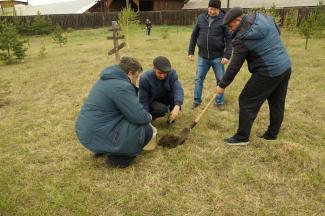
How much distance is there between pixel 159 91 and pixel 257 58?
1.62 meters

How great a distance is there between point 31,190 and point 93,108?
3.83ft

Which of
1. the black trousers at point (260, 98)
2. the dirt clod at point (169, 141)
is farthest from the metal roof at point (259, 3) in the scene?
the dirt clod at point (169, 141)

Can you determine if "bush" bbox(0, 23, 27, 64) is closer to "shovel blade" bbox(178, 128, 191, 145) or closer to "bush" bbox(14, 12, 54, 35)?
"shovel blade" bbox(178, 128, 191, 145)

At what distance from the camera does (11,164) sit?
4.22m

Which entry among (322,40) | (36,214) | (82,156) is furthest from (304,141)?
(322,40)

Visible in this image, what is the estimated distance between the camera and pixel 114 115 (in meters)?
3.62

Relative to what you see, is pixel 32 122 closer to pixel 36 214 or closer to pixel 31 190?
pixel 31 190

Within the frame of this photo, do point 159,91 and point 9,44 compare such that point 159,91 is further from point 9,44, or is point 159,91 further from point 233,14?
point 9,44

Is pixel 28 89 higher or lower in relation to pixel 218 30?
lower

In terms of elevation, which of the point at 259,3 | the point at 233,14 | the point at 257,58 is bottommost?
the point at 257,58

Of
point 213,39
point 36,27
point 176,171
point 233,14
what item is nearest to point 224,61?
point 213,39

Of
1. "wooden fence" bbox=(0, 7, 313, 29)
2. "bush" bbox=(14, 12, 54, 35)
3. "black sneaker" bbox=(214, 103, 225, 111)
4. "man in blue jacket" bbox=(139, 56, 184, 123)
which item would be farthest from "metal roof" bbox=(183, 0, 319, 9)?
"man in blue jacket" bbox=(139, 56, 184, 123)

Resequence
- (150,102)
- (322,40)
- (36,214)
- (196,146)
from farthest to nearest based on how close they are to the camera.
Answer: (322,40) < (150,102) < (196,146) < (36,214)

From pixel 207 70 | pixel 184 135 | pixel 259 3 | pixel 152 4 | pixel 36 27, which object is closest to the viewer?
pixel 184 135
